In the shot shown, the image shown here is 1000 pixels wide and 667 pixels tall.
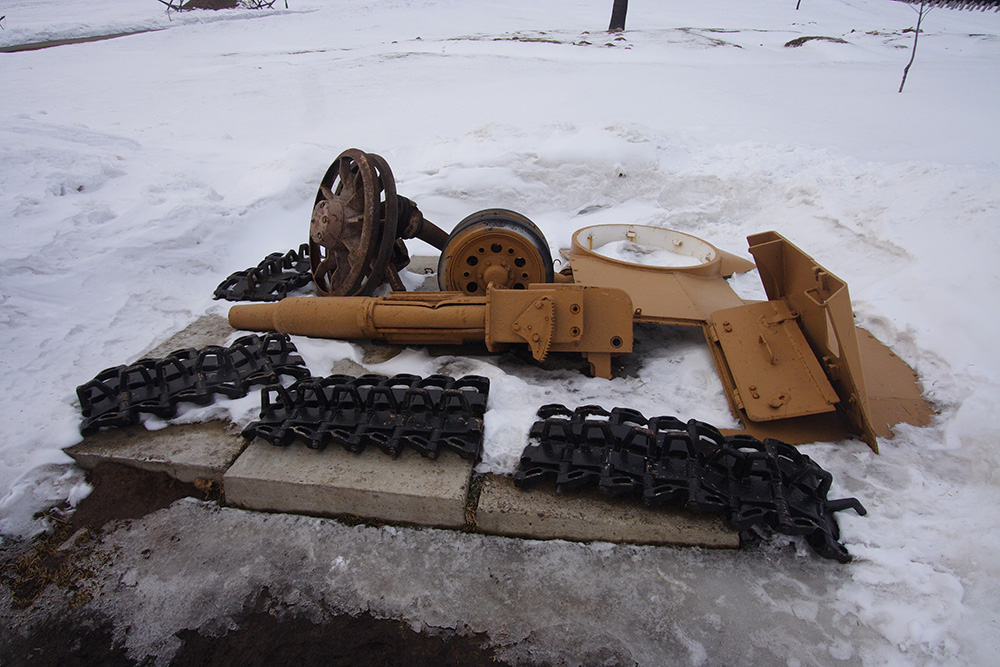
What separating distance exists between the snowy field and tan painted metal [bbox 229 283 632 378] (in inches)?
8.5

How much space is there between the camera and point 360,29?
23.5m

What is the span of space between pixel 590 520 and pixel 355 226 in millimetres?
3382

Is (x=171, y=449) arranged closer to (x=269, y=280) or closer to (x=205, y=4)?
(x=269, y=280)

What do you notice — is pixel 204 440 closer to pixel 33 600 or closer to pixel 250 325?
pixel 33 600

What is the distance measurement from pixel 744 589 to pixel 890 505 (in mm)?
1023

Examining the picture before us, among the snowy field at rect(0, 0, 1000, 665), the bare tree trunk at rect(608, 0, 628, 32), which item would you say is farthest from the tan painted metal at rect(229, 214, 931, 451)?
the bare tree trunk at rect(608, 0, 628, 32)

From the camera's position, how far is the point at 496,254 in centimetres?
447

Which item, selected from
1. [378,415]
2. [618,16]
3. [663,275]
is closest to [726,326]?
[663,275]

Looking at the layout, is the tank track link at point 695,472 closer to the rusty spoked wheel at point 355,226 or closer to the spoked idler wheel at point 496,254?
the spoked idler wheel at point 496,254

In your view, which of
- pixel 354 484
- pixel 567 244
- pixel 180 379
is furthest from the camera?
pixel 567 244

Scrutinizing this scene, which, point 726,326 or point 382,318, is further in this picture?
point 382,318

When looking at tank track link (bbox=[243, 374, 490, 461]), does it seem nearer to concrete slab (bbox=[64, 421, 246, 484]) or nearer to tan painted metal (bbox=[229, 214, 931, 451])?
concrete slab (bbox=[64, 421, 246, 484])

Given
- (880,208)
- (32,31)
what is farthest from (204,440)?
(32,31)

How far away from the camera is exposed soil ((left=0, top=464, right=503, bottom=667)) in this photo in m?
2.46
